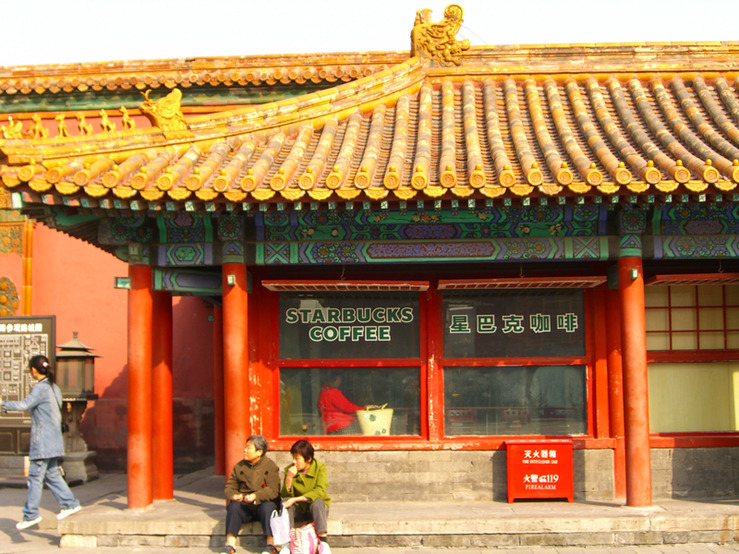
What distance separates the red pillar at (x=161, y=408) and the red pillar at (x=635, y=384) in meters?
5.10

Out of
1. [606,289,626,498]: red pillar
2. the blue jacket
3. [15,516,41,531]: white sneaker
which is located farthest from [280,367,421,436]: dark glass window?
[15,516,41,531]: white sneaker

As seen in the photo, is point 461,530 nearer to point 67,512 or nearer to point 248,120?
point 67,512

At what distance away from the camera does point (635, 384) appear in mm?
8742

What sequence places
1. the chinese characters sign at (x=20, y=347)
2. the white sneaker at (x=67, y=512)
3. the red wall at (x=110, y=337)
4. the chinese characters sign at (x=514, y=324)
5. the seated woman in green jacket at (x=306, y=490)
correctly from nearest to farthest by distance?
the seated woman in green jacket at (x=306, y=490)
the white sneaker at (x=67, y=512)
the chinese characters sign at (x=514, y=324)
the chinese characters sign at (x=20, y=347)
the red wall at (x=110, y=337)

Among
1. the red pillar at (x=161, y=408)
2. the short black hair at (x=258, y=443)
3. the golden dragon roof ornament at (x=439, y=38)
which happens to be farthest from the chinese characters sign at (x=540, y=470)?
the golden dragon roof ornament at (x=439, y=38)

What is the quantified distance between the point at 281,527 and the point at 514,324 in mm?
3678

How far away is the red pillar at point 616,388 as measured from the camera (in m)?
9.44

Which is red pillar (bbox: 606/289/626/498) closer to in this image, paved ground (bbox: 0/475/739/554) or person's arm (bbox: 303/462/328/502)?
paved ground (bbox: 0/475/739/554)

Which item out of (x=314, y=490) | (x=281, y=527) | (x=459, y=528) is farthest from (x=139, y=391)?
(x=459, y=528)

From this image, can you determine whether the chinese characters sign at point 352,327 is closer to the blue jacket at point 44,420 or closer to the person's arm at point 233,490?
the person's arm at point 233,490

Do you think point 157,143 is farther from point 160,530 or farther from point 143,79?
point 143,79

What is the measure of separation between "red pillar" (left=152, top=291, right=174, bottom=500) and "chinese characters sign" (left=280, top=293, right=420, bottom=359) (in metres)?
1.38

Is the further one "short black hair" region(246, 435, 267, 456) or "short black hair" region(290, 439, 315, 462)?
"short black hair" region(246, 435, 267, 456)

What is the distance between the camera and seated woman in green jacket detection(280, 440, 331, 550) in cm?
782
